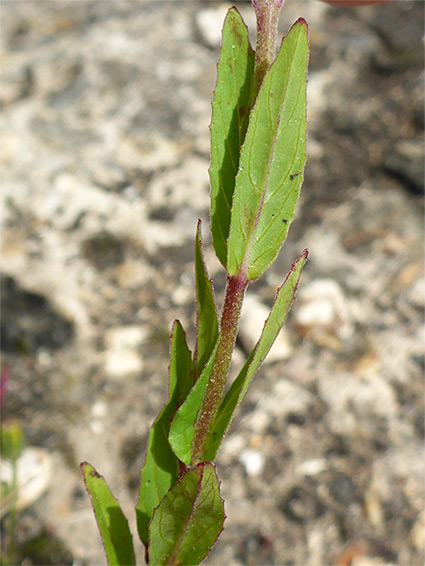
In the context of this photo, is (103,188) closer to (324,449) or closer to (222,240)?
(324,449)

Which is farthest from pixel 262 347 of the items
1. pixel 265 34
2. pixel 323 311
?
pixel 323 311

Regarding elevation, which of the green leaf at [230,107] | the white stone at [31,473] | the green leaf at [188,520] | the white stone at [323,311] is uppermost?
the white stone at [323,311]

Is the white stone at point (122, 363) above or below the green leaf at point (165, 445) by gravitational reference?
above

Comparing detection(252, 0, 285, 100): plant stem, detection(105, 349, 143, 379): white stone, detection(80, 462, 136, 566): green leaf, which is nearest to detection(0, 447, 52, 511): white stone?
detection(105, 349, 143, 379): white stone

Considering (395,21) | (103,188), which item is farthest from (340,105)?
(103,188)

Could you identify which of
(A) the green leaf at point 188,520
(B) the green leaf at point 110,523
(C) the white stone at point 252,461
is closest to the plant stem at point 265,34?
(A) the green leaf at point 188,520

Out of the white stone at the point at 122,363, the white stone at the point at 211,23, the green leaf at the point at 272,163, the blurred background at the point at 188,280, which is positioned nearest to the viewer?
the green leaf at the point at 272,163

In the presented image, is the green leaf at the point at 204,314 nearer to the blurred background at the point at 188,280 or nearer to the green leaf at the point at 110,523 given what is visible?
the green leaf at the point at 110,523
